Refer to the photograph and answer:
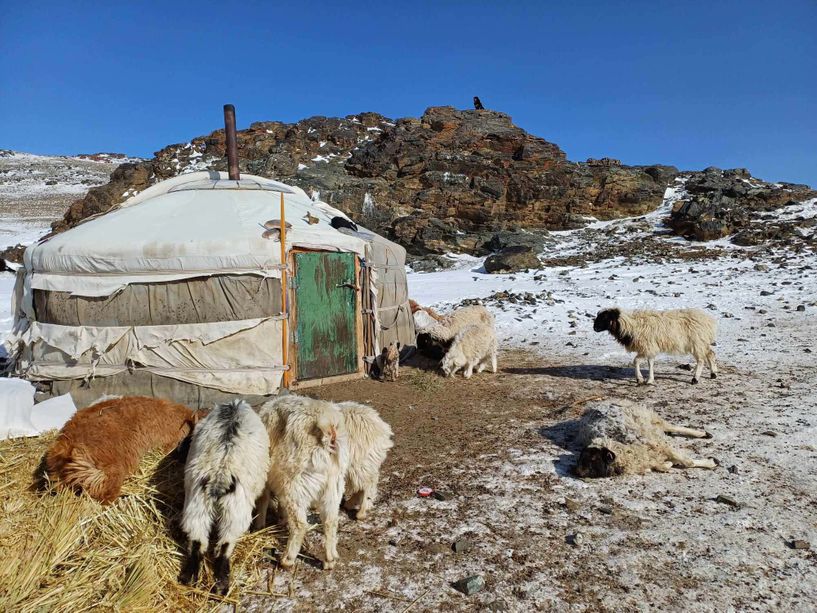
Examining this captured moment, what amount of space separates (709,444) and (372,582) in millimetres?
3857

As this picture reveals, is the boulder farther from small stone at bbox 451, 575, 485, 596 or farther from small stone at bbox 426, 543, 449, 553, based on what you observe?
small stone at bbox 451, 575, 485, 596

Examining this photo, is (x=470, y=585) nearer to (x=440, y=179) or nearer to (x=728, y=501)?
(x=728, y=501)

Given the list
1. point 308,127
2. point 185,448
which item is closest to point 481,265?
point 185,448

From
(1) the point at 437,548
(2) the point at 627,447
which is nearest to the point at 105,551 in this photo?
(1) the point at 437,548

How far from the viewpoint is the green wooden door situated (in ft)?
25.1

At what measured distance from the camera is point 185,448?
4.34 meters

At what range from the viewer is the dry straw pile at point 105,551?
9.88ft

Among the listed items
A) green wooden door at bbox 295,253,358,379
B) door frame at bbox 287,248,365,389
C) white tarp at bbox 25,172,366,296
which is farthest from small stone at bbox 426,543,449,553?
white tarp at bbox 25,172,366,296

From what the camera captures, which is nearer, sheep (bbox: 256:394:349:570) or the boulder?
sheep (bbox: 256:394:349:570)

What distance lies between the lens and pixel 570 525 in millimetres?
3842

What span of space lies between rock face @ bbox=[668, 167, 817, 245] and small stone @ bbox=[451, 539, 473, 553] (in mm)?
22316

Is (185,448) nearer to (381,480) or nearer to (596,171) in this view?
(381,480)

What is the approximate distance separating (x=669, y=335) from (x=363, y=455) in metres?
5.30

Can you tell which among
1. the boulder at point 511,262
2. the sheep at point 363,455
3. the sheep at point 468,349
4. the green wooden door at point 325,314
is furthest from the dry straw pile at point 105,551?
the boulder at point 511,262
